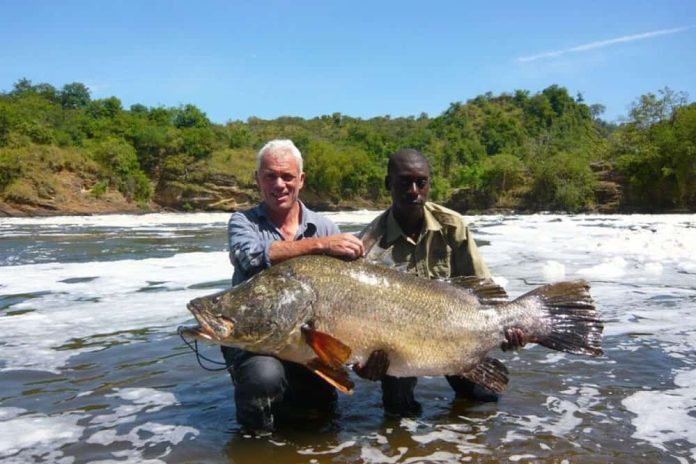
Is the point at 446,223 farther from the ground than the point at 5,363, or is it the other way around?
the point at 446,223

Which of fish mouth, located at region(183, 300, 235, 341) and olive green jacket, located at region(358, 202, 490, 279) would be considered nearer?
fish mouth, located at region(183, 300, 235, 341)

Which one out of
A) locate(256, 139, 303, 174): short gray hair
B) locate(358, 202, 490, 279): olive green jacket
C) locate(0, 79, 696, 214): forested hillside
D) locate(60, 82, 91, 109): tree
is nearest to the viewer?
locate(256, 139, 303, 174): short gray hair

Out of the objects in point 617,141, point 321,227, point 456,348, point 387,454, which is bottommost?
point 387,454

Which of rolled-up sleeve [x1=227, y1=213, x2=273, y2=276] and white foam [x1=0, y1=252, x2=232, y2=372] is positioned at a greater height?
rolled-up sleeve [x1=227, y1=213, x2=273, y2=276]

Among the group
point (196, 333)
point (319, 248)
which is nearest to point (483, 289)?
point (319, 248)

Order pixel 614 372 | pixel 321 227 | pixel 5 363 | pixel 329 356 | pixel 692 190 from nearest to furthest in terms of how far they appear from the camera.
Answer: pixel 329 356 → pixel 321 227 → pixel 614 372 → pixel 5 363 → pixel 692 190

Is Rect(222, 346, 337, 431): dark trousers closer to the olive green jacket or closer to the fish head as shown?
the fish head

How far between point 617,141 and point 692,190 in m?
9.14

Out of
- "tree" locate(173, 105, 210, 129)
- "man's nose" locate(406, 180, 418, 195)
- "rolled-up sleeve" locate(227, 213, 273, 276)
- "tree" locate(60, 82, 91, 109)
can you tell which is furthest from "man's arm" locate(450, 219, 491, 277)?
"tree" locate(60, 82, 91, 109)

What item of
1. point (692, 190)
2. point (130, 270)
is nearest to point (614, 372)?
point (130, 270)

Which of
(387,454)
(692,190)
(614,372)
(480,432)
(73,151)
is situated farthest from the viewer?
(73,151)

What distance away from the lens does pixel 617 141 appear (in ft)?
158

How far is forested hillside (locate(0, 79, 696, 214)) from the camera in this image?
138 ft

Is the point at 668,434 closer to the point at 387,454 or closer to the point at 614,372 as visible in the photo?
the point at 614,372
